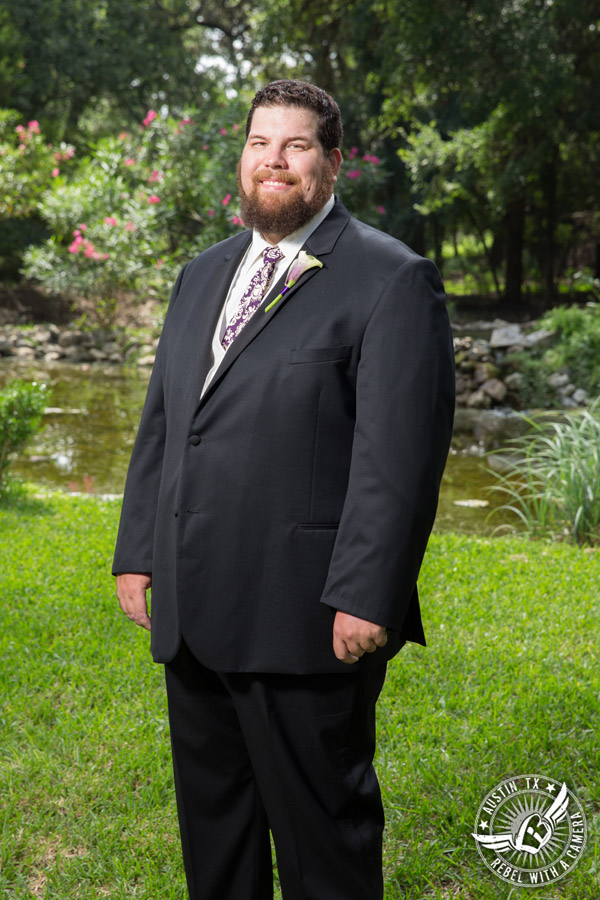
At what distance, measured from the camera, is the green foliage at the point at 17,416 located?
5789 mm

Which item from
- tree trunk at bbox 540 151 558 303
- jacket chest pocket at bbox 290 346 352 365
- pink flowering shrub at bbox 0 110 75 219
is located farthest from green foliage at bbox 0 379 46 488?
tree trunk at bbox 540 151 558 303

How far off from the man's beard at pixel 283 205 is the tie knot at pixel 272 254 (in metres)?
0.04

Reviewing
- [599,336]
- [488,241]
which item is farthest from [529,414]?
[488,241]

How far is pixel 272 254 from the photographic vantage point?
1873 mm

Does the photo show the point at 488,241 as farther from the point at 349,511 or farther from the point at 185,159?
the point at 349,511

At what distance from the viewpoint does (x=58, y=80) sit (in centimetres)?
2147

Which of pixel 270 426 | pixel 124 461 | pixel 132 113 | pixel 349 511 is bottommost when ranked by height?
pixel 124 461

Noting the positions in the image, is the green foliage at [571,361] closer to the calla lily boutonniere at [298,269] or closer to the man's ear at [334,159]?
the man's ear at [334,159]

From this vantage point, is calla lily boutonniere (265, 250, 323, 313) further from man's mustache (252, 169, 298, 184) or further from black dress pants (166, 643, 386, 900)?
black dress pants (166, 643, 386, 900)

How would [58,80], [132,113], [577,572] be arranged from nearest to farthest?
[577,572] < [58,80] < [132,113]

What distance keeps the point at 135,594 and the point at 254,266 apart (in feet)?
2.87

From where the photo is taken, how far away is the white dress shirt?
1.84 metres

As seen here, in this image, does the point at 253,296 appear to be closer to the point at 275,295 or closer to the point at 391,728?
the point at 275,295

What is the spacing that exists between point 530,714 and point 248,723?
163 centimetres
